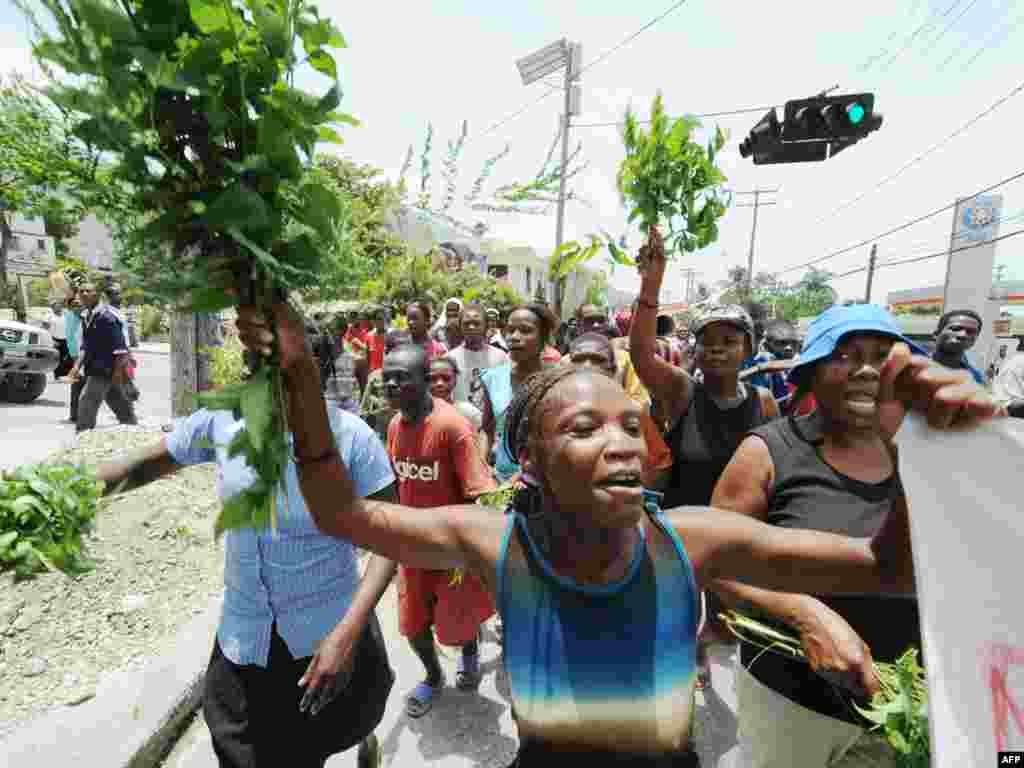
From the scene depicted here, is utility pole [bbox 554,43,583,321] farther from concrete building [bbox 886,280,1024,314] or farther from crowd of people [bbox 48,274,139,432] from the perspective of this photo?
concrete building [bbox 886,280,1024,314]

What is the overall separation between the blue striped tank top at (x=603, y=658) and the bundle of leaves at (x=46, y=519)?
1.52 meters

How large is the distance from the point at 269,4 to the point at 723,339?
2.69m

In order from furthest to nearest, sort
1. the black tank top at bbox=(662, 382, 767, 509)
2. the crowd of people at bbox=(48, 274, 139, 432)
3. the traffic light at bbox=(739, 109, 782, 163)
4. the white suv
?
the white suv < the traffic light at bbox=(739, 109, 782, 163) < the crowd of people at bbox=(48, 274, 139, 432) < the black tank top at bbox=(662, 382, 767, 509)

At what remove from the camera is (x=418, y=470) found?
342cm

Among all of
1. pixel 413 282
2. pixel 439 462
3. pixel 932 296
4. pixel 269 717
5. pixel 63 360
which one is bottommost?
pixel 269 717

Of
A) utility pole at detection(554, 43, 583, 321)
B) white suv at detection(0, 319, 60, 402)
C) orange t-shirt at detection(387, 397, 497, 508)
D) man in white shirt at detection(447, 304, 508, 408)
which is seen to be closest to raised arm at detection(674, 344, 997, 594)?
orange t-shirt at detection(387, 397, 497, 508)

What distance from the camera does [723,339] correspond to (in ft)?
10.6

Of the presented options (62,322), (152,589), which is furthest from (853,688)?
(62,322)

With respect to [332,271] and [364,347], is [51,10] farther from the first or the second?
[364,347]

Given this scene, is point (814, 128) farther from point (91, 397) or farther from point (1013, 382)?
point (91, 397)

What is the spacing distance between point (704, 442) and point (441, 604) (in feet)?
5.51

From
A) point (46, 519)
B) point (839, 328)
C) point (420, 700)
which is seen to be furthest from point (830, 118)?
point (46, 519)

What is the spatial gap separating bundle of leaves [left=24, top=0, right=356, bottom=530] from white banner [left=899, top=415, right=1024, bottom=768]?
1261 mm

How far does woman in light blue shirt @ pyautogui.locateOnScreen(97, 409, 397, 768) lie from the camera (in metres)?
2.02
